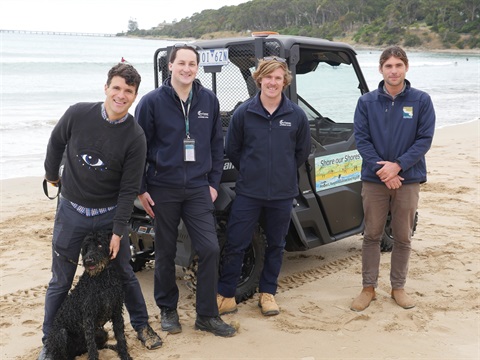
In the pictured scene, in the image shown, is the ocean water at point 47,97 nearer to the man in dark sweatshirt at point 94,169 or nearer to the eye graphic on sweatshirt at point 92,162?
the man in dark sweatshirt at point 94,169

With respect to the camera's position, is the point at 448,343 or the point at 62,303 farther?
the point at 448,343

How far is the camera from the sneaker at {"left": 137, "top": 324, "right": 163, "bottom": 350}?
3770 millimetres

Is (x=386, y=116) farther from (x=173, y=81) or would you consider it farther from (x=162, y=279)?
(x=162, y=279)

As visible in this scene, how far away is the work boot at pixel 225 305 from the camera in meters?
→ 4.32

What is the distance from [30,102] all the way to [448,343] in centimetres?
1925

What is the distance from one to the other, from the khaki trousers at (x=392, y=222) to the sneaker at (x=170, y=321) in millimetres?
1492

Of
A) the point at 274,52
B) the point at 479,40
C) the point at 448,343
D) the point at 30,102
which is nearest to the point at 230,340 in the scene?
the point at 448,343

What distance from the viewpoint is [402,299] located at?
452 centimetres

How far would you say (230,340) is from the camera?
3945 millimetres

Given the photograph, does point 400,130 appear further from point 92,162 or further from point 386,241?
point 92,162

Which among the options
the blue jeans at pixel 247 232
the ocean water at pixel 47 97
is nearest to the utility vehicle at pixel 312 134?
the blue jeans at pixel 247 232

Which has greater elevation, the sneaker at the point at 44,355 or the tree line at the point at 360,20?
the tree line at the point at 360,20

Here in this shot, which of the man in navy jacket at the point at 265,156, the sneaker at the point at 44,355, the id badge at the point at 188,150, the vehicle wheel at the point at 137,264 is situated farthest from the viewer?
the vehicle wheel at the point at 137,264

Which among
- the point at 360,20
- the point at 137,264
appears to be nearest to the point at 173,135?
the point at 137,264
